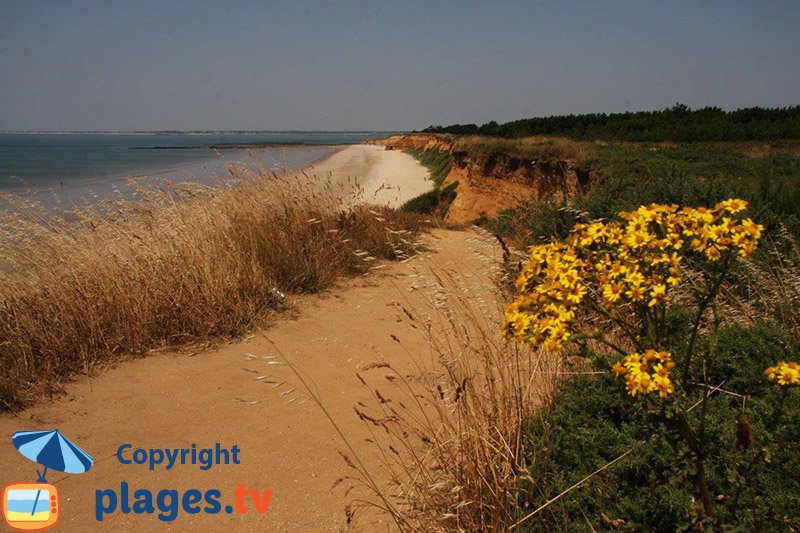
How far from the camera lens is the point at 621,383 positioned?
111 inches

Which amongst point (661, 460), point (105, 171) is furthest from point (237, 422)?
point (105, 171)

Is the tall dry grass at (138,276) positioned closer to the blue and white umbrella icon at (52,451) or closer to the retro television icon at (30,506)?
the blue and white umbrella icon at (52,451)

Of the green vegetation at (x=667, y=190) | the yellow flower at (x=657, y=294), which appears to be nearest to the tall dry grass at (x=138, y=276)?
the green vegetation at (x=667, y=190)

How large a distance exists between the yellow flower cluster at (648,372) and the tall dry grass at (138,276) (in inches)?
125

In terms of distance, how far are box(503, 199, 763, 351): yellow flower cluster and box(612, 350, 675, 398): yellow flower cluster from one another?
18 cm

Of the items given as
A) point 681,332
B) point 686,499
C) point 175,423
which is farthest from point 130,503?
point 681,332

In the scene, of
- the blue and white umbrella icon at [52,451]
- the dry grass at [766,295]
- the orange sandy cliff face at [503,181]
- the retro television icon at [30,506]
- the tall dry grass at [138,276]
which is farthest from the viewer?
the orange sandy cliff face at [503,181]

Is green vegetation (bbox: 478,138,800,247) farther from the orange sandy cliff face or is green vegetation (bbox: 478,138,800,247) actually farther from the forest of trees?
the forest of trees

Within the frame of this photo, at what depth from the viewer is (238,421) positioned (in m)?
3.82

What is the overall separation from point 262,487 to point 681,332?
2.93m

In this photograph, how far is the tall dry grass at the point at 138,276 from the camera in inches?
177

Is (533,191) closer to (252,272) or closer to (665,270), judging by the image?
(252,272)

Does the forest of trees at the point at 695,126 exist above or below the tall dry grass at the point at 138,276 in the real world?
above

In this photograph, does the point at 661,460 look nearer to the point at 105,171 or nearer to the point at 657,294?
the point at 657,294
